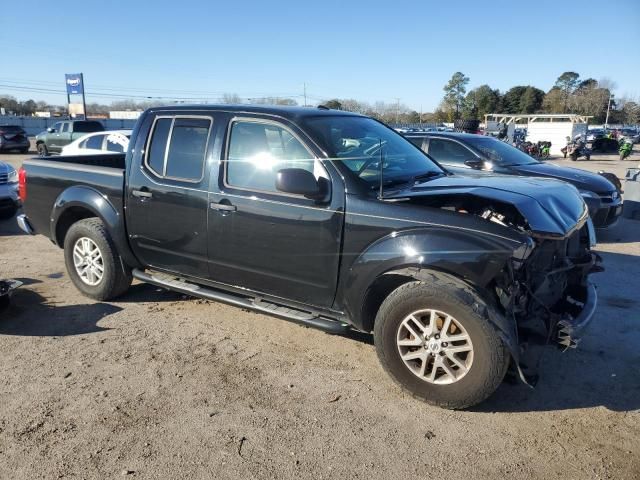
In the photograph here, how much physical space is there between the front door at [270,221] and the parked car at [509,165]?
439cm

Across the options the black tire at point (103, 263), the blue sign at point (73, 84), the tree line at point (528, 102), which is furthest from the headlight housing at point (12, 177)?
the tree line at point (528, 102)

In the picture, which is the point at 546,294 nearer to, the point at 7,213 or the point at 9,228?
the point at 9,228

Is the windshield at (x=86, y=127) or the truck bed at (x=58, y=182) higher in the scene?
the windshield at (x=86, y=127)

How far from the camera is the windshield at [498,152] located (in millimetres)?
8264

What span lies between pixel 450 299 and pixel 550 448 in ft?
3.37

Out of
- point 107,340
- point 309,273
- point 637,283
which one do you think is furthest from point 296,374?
point 637,283

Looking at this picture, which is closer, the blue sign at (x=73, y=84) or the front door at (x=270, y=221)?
the front door at (x=270, y=221)

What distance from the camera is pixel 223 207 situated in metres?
4.05

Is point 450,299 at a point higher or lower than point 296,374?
higher

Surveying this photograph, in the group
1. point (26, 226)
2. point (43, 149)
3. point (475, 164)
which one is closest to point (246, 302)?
point (26, 226)

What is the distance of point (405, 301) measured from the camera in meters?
3.30

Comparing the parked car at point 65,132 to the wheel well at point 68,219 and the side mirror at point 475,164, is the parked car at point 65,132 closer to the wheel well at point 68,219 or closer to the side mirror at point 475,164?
the wheel well at point 68,219

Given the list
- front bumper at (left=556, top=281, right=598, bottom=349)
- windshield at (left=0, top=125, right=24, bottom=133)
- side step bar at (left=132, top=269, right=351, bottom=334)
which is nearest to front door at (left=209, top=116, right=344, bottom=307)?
side step bar at (left=132, top=269, right=351, bottom=334)

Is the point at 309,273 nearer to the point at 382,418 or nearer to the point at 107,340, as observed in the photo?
the point at 382,418
